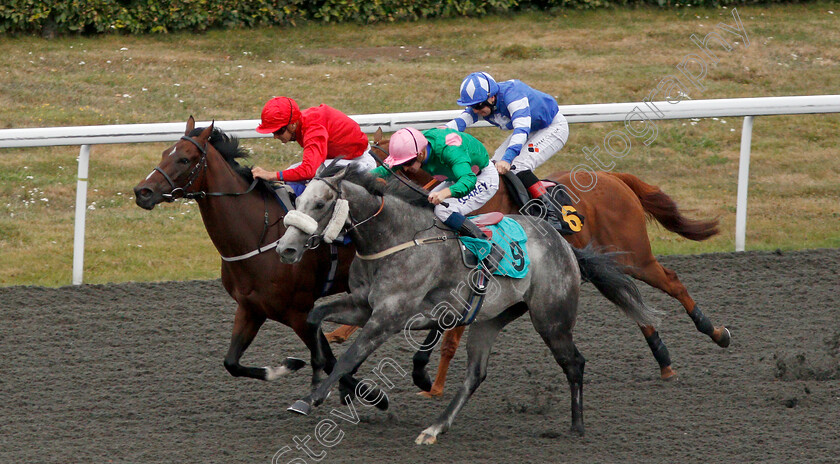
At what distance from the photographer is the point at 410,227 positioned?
4.29 metres

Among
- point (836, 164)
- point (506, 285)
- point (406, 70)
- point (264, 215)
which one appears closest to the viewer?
point (506, 285)

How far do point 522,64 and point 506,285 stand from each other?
7394 millimetres

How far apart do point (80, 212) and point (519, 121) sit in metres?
2.93

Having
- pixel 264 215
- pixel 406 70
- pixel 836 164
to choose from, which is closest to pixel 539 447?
pixel 264 215

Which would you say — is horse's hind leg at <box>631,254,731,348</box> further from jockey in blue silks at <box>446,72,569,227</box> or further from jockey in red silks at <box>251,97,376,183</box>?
jockey in red silks at <box>251,97,376,183</box>

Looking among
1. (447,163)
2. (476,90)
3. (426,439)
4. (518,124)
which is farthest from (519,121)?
(426,439)

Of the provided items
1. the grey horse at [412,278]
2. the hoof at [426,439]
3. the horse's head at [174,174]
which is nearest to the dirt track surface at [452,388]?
the hoof at [426,439]

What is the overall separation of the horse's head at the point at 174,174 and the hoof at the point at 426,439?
1500 mm

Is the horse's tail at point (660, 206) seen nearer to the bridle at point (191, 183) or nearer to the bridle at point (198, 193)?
the bridle at point (198, 193)

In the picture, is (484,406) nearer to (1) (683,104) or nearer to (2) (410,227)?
(2) (410,227)

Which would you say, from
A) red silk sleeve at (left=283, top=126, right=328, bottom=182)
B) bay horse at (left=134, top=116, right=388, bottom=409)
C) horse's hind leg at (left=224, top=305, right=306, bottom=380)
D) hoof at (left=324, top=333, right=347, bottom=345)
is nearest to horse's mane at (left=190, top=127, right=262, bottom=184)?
bay horse at (left=134, top=116, right=388, bottom=409)

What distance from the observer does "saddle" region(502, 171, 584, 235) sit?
5.37 metres

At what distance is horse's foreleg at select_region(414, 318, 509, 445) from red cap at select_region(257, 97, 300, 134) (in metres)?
1.30

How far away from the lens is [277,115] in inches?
190
